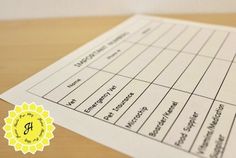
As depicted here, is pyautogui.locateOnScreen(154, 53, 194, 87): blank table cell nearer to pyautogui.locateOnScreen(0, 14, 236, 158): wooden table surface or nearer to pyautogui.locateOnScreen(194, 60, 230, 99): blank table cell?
pyautogui.locateOnScreen(194, 60, 230, 99): blank table cell

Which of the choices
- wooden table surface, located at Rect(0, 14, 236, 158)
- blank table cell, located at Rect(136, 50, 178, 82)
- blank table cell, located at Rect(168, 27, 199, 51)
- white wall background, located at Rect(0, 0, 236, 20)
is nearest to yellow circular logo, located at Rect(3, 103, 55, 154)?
wooden table surface, located at Rect(0, 14, 236, 158)

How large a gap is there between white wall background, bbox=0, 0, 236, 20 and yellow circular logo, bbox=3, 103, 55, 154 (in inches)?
18.2

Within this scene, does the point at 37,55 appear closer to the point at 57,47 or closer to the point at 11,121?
the point at 57,47

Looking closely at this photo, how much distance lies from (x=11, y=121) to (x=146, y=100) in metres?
0.22

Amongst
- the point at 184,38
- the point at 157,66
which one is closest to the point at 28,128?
the point at 157,66

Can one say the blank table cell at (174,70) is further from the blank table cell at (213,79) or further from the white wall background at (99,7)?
the white wall background at (99,7)

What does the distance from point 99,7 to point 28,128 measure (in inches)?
20.6

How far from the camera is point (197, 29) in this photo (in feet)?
2.44

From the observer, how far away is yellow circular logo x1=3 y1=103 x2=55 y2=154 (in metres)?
0.41

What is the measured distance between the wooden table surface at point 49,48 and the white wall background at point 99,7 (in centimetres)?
2

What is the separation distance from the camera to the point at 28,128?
0.42 m

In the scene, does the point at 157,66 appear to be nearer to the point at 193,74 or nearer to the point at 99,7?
the point at 193,74

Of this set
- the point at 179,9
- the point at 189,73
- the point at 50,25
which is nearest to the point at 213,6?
the point at 179,9

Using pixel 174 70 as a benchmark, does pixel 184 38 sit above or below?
above
